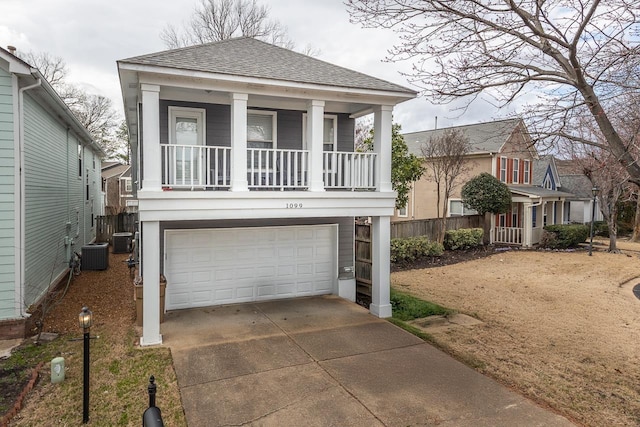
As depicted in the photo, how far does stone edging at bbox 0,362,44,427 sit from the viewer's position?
185 inches

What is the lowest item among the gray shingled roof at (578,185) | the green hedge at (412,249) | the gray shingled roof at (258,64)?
the green hedge at (412,249)

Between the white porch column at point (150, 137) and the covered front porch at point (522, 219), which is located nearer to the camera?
the white porch column at point (150, 137)

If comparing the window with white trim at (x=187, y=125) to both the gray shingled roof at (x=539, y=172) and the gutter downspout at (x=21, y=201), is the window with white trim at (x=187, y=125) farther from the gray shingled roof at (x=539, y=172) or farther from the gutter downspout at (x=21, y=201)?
the gray shingled roof at (x=539, y=172)

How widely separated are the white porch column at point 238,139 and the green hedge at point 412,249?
388 inches

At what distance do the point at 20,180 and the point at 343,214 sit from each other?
20.8ft

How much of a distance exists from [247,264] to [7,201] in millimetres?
5060

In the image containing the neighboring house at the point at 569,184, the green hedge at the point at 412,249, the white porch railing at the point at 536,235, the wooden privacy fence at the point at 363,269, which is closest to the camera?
the wooden privacy fence at the point at 363,269

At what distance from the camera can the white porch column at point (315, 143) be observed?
8.68 meters

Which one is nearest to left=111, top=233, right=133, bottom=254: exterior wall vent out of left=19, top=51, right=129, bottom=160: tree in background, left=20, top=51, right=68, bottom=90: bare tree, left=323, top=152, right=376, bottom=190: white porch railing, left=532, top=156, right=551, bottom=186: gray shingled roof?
left=323, top=152, right=376, bottom=190: white porch railing

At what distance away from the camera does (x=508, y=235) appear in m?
22.2

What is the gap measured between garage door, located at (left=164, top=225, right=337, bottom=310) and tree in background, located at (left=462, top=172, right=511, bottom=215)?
1228 centimetres

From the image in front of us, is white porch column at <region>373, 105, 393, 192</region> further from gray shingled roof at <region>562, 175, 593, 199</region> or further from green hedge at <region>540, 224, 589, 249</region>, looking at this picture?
gray shingled roof at <region>562, 175, 593, 199</region>


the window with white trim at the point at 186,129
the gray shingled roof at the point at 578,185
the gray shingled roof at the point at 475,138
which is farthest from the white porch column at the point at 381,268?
the gray shingled roof at the point at 578,185

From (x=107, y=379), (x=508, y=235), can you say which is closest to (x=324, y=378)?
(x=107, y=379)
